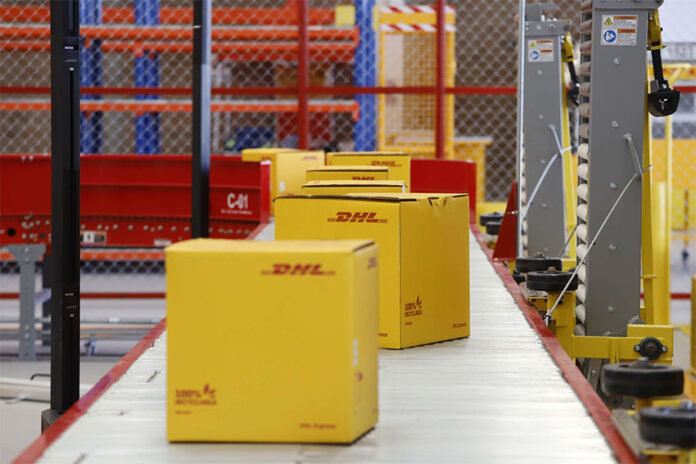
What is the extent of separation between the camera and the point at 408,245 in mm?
3750

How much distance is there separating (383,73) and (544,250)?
4222 mm

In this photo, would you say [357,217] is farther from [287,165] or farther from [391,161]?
[287,165]

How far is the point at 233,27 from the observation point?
11.9 meters

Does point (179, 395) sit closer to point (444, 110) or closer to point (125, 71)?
point (444, 110)

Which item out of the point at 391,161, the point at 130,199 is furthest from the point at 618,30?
the point at 130,199

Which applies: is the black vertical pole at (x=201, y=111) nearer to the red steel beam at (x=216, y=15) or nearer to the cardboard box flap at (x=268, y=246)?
the cardboard box flap at (x=268, y=246)

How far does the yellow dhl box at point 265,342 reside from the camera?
2.59 metres

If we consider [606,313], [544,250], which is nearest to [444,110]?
[544,250]

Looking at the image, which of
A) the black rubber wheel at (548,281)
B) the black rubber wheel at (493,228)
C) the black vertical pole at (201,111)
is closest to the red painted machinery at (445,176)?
the black rubber wheel at (493,228)

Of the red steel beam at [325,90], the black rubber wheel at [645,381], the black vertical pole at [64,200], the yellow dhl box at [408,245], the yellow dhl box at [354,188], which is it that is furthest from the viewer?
the red steel beam at [325,90]

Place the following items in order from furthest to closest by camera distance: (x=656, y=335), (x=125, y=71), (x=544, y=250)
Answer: (x=125, y=71), (x=544, y=250), (x=656, y=335)

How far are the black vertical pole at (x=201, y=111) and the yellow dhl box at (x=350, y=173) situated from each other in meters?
0.78

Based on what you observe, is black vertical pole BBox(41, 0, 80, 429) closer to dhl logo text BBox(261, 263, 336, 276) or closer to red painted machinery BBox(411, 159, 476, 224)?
dhl logo text BBox(261, 263, 336, 276)

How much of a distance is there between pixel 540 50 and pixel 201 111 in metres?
2.19
